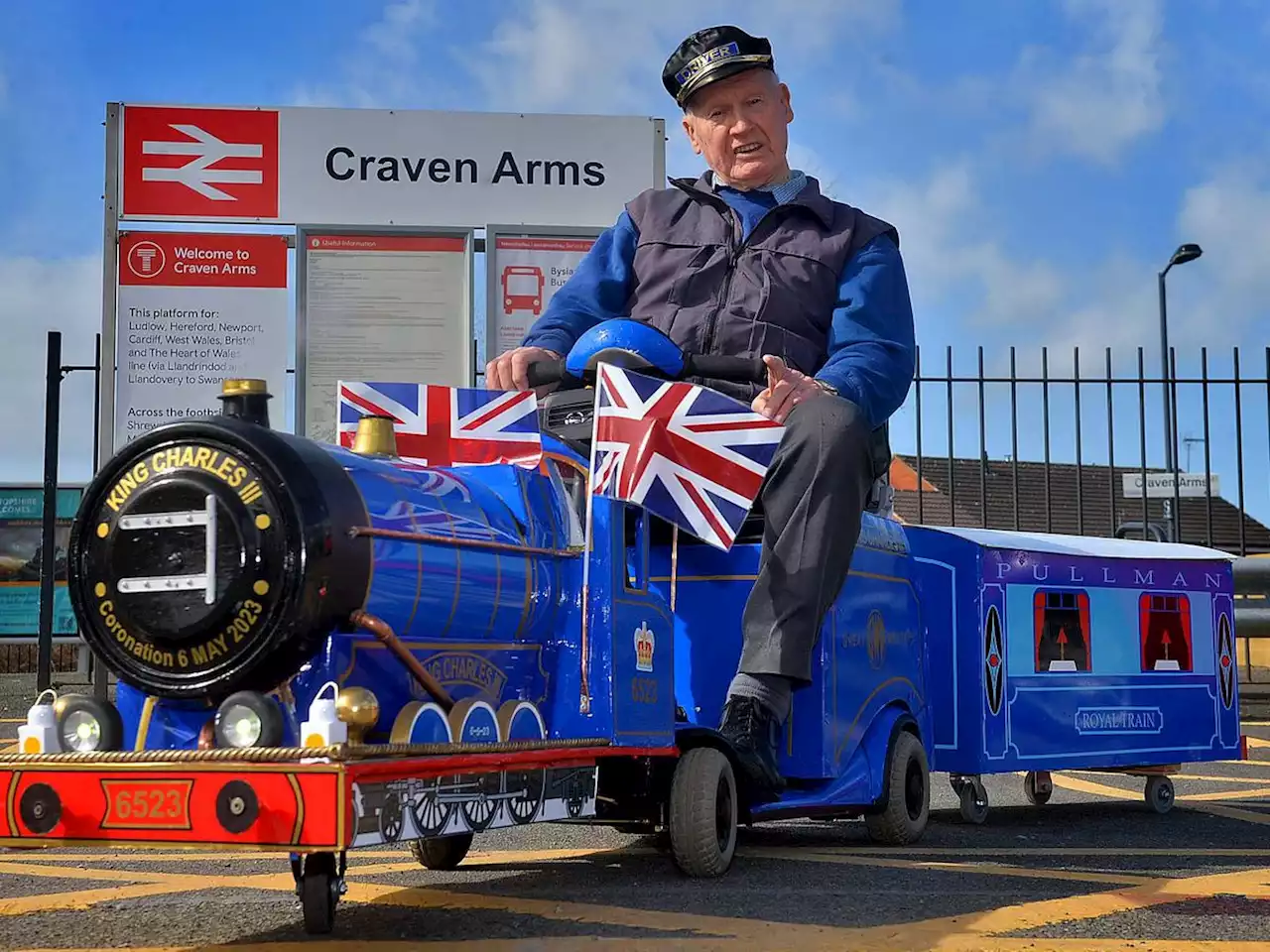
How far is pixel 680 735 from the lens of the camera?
16.1 ft

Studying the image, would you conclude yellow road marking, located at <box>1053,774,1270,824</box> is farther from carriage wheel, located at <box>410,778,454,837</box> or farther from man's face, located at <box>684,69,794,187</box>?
carriage wheel, located at <box>410,778,454,837</box>

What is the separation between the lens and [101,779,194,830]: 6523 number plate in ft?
11.4

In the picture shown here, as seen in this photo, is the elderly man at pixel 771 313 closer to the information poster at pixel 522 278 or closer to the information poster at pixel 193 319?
the information poster at pixel 522 278

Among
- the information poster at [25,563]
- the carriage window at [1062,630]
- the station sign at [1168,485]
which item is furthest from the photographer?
the information poster at [25,563]

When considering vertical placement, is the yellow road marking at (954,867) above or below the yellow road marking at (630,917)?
below

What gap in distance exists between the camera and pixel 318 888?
369 centimetres

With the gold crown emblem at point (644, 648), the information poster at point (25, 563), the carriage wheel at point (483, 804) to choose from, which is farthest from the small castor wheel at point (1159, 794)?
the information poster at point (25, 563)

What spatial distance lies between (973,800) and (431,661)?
11.6 feet

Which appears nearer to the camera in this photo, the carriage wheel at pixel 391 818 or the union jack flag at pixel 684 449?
the carriage wheel at pixel 391 818

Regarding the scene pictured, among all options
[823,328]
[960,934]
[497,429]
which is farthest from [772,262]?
[960,934]

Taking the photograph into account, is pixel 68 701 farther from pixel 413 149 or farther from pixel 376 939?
pixel 413 149

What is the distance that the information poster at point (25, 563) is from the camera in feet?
52.1

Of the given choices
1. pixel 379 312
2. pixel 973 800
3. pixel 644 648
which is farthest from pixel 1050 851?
pixel 379 312

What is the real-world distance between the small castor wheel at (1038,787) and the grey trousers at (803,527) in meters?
2.90
